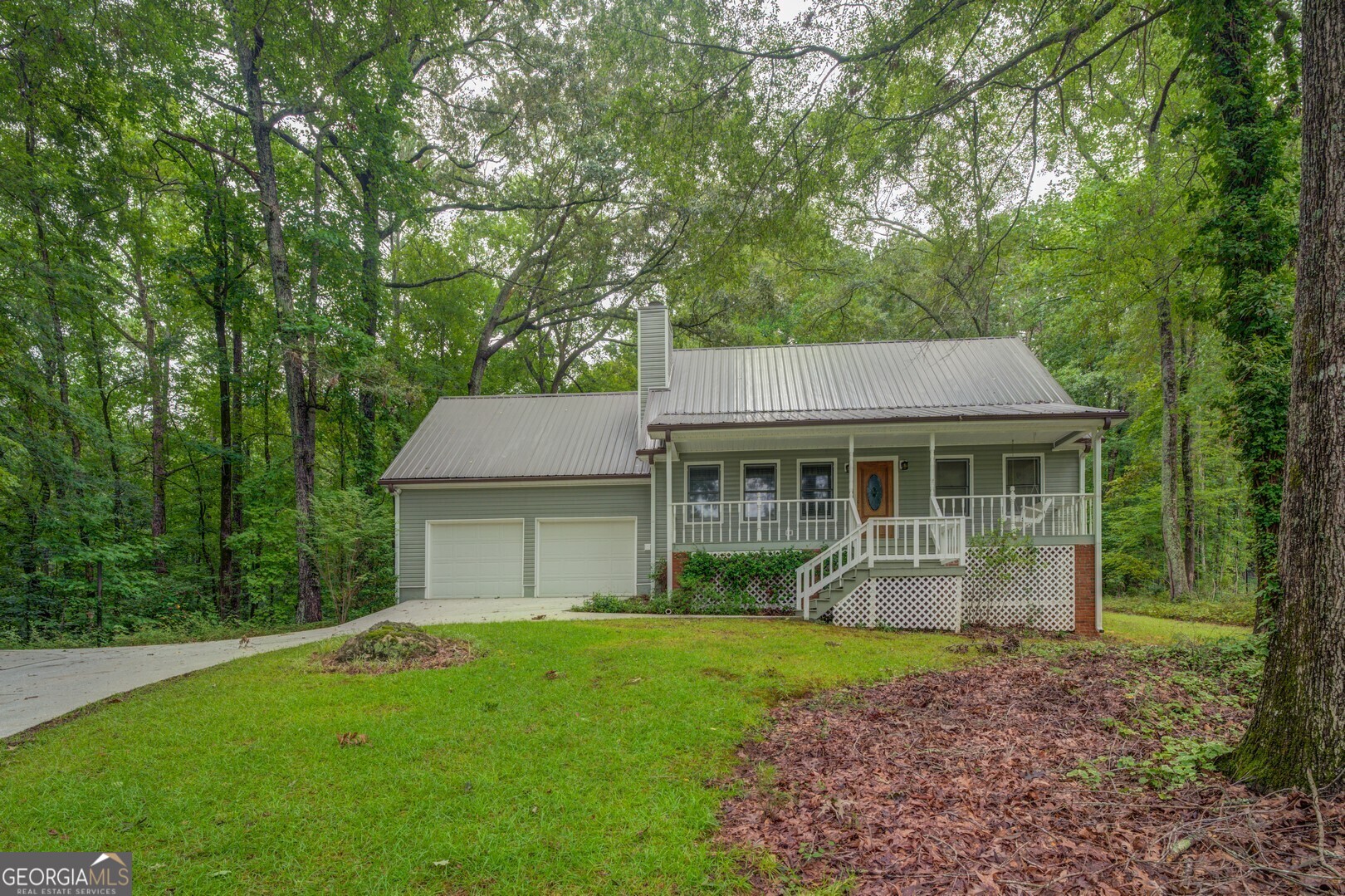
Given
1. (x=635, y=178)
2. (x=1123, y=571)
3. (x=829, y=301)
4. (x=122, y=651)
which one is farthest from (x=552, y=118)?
(x=1123, y=571)

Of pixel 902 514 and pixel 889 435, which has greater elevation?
pixel 889 435

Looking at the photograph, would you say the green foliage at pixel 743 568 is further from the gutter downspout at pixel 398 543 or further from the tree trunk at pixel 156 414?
the tree trunk at pixel 156 414

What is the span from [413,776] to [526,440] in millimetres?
11224

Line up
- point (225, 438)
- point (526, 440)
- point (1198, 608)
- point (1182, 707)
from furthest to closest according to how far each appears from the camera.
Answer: point (225, 438) < point (526, 440) < point (1198, 608) < point (1182, 707)

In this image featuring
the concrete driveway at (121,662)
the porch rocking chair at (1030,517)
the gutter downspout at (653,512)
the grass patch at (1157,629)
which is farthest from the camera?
the gutter downspout at (653,512)

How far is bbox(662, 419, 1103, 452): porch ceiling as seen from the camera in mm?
11062

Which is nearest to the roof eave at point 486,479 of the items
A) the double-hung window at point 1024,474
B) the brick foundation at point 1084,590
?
the double-hung window at point 1024,474

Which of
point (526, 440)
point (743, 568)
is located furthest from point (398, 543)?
point (743, 568)

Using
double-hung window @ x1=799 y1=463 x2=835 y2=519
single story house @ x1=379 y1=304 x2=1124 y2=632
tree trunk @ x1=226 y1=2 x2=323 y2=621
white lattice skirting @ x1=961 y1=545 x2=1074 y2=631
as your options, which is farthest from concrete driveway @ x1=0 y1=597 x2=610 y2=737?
white lattice skirting @ x1=961 y1=545 x2=1074 y2=631

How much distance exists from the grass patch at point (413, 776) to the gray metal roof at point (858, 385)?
234 inches

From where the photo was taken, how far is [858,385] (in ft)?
43.9

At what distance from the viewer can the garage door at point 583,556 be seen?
1377 cm

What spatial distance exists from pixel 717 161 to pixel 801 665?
570 centimetres

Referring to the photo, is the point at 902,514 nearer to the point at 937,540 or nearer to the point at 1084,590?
the point at 937,540
